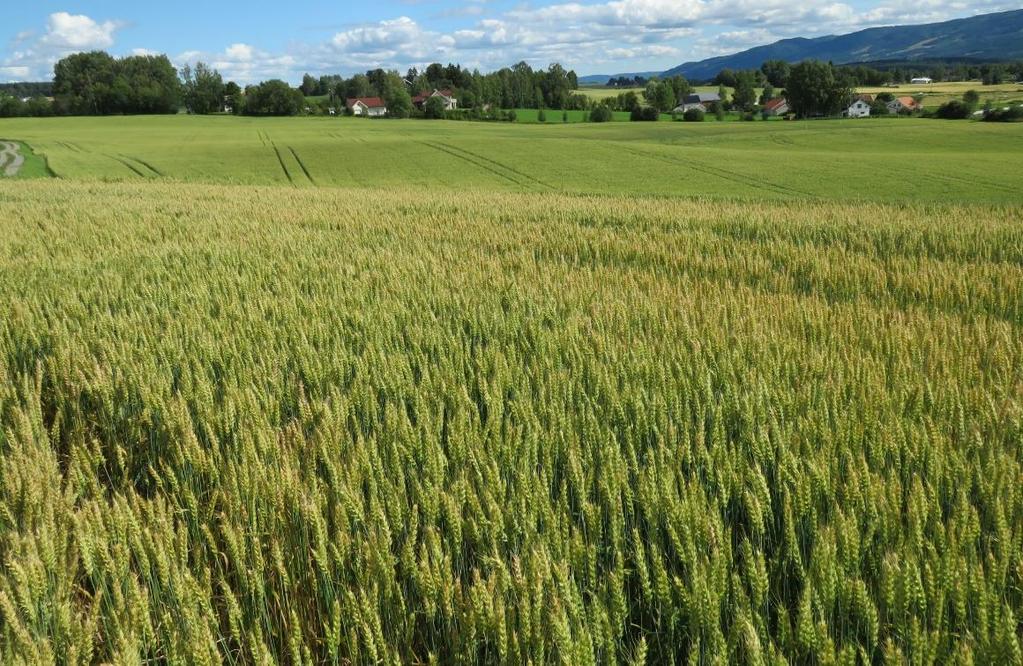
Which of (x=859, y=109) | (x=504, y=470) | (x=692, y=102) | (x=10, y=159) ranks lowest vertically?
(x=504, y=470)

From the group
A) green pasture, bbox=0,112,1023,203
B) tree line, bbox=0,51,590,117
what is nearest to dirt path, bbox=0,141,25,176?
green pasture, bbox=0,112,1023,203

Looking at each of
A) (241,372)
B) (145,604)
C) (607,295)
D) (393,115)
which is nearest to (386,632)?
(145,604)

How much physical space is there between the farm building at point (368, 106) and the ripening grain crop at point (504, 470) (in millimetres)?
107615

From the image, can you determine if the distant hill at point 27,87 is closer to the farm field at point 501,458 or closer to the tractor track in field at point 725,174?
the tractor track in field at point 725,174

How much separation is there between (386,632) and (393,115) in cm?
→ 10081

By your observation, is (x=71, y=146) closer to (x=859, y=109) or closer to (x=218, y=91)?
(x=218, y=91)

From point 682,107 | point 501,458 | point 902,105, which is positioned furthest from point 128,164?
point 682,107

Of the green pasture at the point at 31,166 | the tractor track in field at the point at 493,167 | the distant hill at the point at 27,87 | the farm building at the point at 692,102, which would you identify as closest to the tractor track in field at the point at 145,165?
the green pasture at the point at 31,166

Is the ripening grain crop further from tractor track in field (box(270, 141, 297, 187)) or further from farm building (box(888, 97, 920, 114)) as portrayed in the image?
farm building (box(888, 97, 920, 114))

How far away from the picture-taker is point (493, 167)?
35281mm

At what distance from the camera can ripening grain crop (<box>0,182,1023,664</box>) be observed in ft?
5.72

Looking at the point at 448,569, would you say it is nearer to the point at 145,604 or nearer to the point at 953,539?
the point at 145,604

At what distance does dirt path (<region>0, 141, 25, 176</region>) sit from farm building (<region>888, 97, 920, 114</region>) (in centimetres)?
7992

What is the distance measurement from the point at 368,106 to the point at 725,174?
289ft
